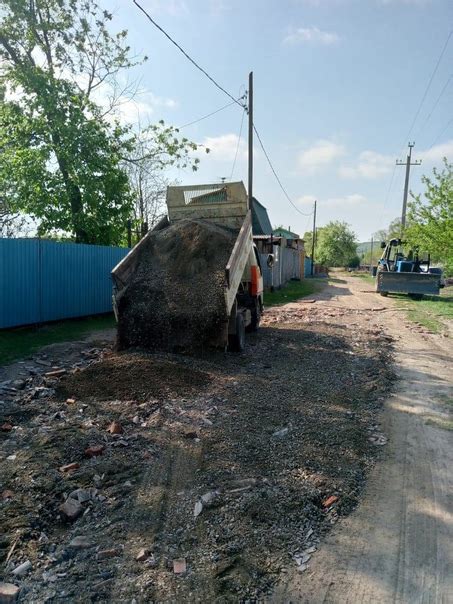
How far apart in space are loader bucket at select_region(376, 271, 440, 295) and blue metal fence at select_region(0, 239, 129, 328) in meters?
12.7

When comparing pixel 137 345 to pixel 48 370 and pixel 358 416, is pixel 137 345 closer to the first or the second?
pixel 48 370

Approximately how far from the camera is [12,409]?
17.9 ft

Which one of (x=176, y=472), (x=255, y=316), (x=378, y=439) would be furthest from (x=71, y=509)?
(x=255, y=316)

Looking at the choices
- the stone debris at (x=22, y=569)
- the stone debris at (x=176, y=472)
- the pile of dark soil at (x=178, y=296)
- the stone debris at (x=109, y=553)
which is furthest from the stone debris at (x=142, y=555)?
the pile of dark soil at (x=178, y=296)

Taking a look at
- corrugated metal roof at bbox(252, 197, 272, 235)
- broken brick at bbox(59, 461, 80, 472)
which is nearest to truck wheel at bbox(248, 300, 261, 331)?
broken brick at bbox(59, 461, 80, 472)

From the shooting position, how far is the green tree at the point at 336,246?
233ft

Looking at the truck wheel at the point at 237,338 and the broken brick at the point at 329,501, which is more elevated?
the truck wheel at the point at 237,338

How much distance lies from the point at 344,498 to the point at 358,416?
1.95 metres

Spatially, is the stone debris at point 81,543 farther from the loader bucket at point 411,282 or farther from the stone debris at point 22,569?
the loader bucket at point 411,282

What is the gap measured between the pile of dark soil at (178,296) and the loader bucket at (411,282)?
14267 millimetres

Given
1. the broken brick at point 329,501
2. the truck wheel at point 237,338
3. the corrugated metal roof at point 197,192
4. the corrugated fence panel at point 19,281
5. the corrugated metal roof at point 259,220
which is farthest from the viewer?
the corrugated metal roof at point 259,220

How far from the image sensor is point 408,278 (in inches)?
810

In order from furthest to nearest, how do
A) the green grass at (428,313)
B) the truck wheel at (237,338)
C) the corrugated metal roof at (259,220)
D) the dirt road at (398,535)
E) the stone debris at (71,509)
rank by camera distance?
the corrugated metal roof at (259,220) → the green grass at (428,313) → the truck wheel at (237,338) → the stone debris at (71,509) → the dirt road at (398,535)

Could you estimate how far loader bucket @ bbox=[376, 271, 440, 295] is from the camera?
66.3 ft
